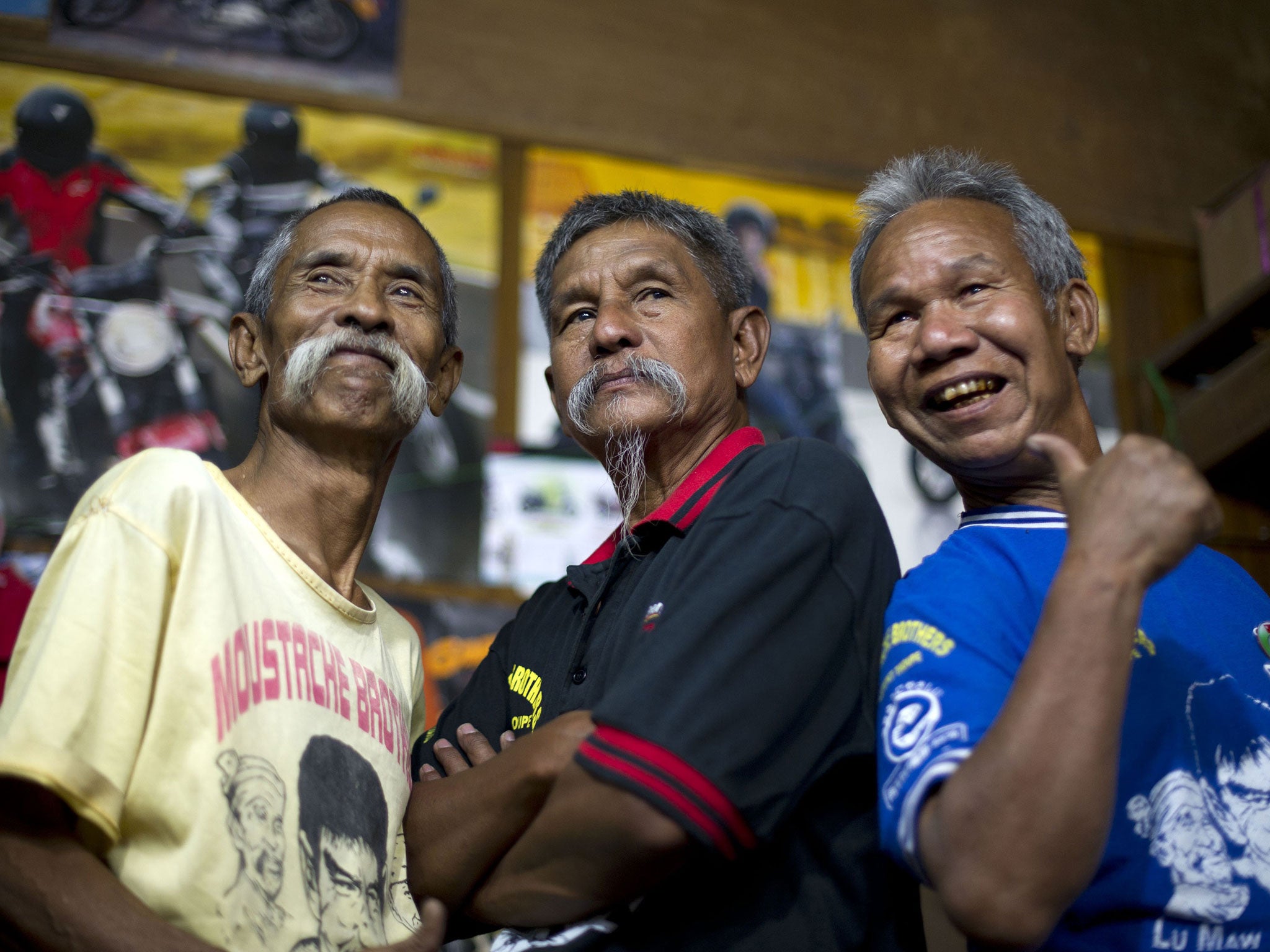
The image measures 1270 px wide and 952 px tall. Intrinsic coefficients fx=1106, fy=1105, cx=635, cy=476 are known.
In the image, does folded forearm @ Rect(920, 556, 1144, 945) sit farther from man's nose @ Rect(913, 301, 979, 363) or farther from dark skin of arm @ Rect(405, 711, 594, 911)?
man's nose @ Rect(913, 301, 979, 363)

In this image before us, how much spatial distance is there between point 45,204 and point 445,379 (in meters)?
2.35

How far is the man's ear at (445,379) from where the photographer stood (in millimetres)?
1894

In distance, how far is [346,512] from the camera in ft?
5.60

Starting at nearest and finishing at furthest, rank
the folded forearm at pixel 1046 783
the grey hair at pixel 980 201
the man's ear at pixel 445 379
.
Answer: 1. the folded forearm at pixel 1046 783
2. the grey hair at pixel 980 201
3. the man's ear at pixel 445 379

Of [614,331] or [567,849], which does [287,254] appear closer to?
[614,331]

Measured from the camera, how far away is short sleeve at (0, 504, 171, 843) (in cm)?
114

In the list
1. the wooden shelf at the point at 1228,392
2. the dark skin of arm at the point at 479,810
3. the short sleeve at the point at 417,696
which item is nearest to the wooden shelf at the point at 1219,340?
the wooden shelf at the point at 1228,392

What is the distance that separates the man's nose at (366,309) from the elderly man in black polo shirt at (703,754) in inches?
20.3

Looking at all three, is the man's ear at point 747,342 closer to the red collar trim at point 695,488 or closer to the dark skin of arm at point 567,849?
the red collar trim at point 695,488

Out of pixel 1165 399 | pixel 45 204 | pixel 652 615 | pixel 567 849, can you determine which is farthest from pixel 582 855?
pixel 1165 399

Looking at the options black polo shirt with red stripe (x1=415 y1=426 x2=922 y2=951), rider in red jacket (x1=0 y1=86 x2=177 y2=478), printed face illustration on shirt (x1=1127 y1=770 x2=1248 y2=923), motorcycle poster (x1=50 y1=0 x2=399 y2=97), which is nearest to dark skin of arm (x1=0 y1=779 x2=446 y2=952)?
black polo shirt with red stripe (x1=415 y1=426 x2=922 y2=951)

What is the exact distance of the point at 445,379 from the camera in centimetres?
196

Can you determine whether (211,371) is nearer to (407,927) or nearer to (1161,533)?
(407,927)

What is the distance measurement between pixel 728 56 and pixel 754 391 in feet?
5.16
